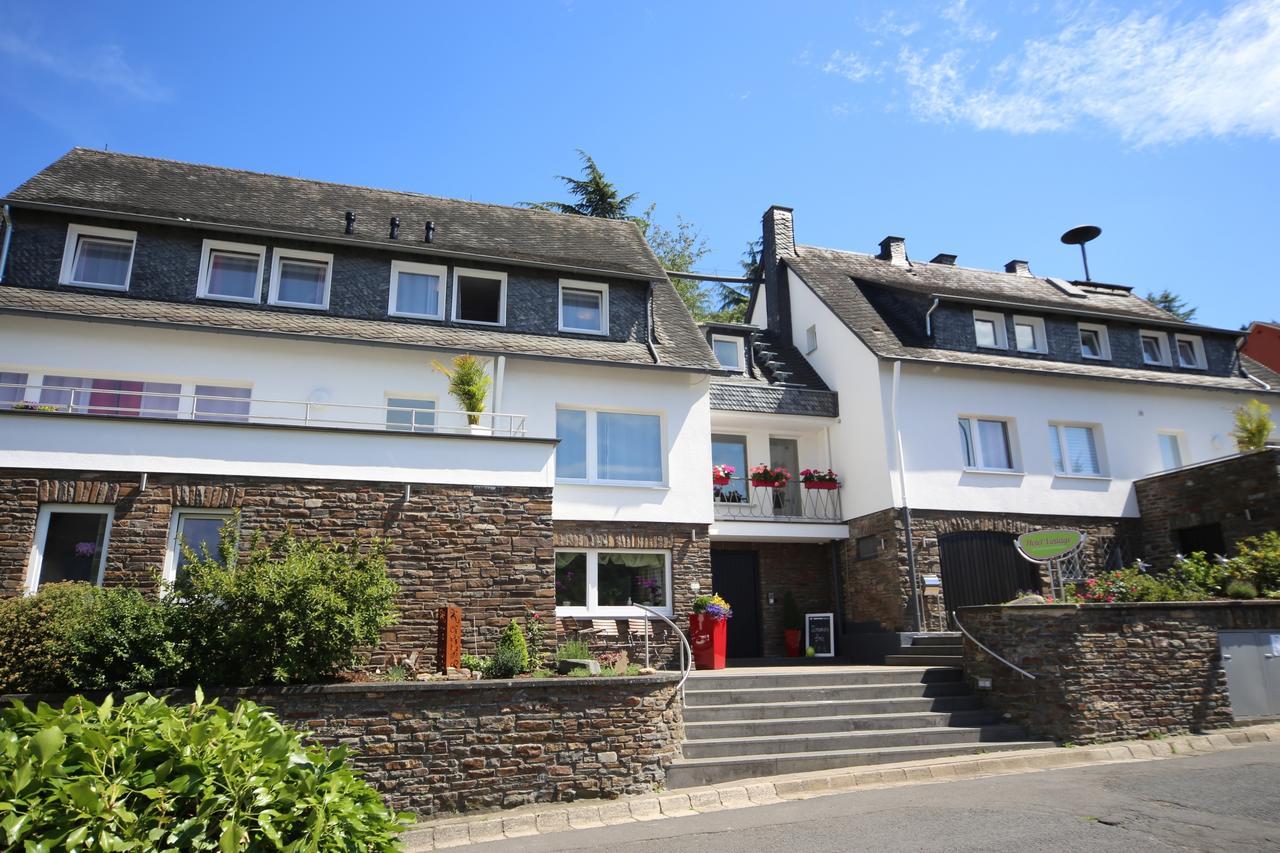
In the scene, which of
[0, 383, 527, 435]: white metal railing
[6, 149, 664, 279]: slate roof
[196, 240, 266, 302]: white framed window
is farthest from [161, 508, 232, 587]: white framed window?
[6, 149, 664, 279]: slate roof

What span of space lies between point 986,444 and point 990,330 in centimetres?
277

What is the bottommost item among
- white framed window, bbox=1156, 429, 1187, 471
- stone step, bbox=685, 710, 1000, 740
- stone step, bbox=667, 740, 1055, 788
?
stone step, bbox=667, 740, 1055, 788

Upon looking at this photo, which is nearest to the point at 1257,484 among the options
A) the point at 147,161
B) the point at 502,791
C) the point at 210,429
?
the point at 502,791

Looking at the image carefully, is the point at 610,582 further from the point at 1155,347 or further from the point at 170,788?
the point at 1155,347

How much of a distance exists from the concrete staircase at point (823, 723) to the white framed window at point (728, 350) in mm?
7859

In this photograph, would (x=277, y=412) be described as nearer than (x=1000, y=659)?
No

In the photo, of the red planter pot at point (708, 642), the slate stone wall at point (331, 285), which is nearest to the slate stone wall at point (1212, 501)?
the red planter pot at point (708, 642)

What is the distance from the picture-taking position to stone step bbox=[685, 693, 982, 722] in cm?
1059

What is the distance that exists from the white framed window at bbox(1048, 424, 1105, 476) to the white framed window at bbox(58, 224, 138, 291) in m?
17.3

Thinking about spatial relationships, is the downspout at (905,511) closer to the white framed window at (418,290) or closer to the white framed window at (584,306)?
the white framed window at (584,306)

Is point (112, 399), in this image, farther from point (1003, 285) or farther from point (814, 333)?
point (1003, 285)

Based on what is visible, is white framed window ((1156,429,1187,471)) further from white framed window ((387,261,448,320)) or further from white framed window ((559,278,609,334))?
white framed window ((387,261,448,320))

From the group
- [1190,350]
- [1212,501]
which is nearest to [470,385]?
[1212,501]

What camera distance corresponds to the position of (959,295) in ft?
58.2
